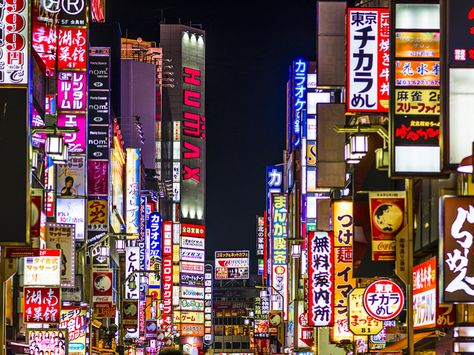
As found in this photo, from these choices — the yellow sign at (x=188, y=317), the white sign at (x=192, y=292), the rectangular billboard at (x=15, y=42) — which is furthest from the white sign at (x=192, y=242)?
the rectangular billboard at (x=15, y=42)

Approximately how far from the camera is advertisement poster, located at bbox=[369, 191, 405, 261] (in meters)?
24.9

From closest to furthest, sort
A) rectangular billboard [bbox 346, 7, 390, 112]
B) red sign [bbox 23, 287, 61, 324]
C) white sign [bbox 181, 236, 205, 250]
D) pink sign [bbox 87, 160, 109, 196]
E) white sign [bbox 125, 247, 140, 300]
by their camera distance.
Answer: rectangular billboard [bbox 346, 7, 390, 112], red sign [bbox 23, 287, 61, 324], pink sign [bbox 87, 160, 109, 196], white sign [bbox 125, 247, 140, 300], white sign [bbox 181, 236, 205, 250]

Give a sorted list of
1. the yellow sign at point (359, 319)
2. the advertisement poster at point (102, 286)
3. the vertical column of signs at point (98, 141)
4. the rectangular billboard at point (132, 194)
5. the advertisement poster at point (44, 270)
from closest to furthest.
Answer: the advertisement poster at point (44, 270) → the yellow sign at point (359, 319) → the advertisement poster at point (102, 286) → the vertical column of signs at point (98, 141) → the rectangular billboard at point (132, 194)

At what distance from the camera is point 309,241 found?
35.1m

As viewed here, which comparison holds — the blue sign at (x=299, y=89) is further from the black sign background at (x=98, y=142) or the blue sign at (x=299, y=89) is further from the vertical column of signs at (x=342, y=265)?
the vertical column of signs at (x=342, y=265)

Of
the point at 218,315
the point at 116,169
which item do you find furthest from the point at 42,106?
the point at 218,315

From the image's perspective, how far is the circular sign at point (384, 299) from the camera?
25734 millimetres

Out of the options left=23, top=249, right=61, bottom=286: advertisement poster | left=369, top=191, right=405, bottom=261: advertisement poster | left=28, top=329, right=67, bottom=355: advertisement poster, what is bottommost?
left=28, top=329, right=67, bottom=355: advertisement poster

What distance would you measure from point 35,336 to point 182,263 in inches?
3089

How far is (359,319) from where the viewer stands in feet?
96.1

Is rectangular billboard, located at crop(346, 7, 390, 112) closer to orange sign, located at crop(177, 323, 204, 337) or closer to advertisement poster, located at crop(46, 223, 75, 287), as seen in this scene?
advertisement poster, located at crop(46, 223, 75, 287)

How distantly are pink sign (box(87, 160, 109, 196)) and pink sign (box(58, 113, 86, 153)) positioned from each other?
199 inches

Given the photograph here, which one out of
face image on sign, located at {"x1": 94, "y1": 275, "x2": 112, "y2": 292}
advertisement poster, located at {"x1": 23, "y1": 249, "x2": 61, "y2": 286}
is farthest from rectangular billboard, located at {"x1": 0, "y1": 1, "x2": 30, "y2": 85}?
face image on sign, located at {"x1": 94, "y1": 275, "x2": 112, "y2": 292}

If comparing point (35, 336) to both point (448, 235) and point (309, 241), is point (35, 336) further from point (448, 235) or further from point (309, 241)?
point (448, 235)
